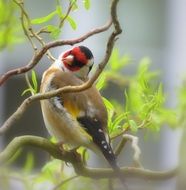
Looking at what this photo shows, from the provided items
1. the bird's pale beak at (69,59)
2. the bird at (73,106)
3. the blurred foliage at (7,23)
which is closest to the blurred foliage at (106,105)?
the blurred foliage at (7,23)

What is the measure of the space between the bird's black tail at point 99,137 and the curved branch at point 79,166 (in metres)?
0.07

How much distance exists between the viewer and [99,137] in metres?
2.60

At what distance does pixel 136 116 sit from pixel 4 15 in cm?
46

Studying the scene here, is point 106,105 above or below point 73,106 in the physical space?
above

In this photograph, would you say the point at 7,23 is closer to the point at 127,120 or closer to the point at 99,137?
the point at 127,120

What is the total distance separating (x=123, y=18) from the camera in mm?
7410

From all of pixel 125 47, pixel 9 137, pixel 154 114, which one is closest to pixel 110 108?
pixel 154 114

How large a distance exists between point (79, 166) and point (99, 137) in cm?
49

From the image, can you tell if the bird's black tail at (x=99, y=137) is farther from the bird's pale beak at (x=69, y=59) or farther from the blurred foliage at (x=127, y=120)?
the bird's pale beak at (x=69, y=59)

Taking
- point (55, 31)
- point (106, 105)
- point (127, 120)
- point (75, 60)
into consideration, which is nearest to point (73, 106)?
point (75, 60)

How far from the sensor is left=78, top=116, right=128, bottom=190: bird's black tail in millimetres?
2331

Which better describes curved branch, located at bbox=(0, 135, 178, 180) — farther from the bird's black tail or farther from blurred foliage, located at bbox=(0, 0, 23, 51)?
blurred foliage, located at bbox=(0, 0, 23, 51)

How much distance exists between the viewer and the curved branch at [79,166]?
194cm

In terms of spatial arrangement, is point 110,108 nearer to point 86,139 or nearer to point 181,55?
point 86,139
